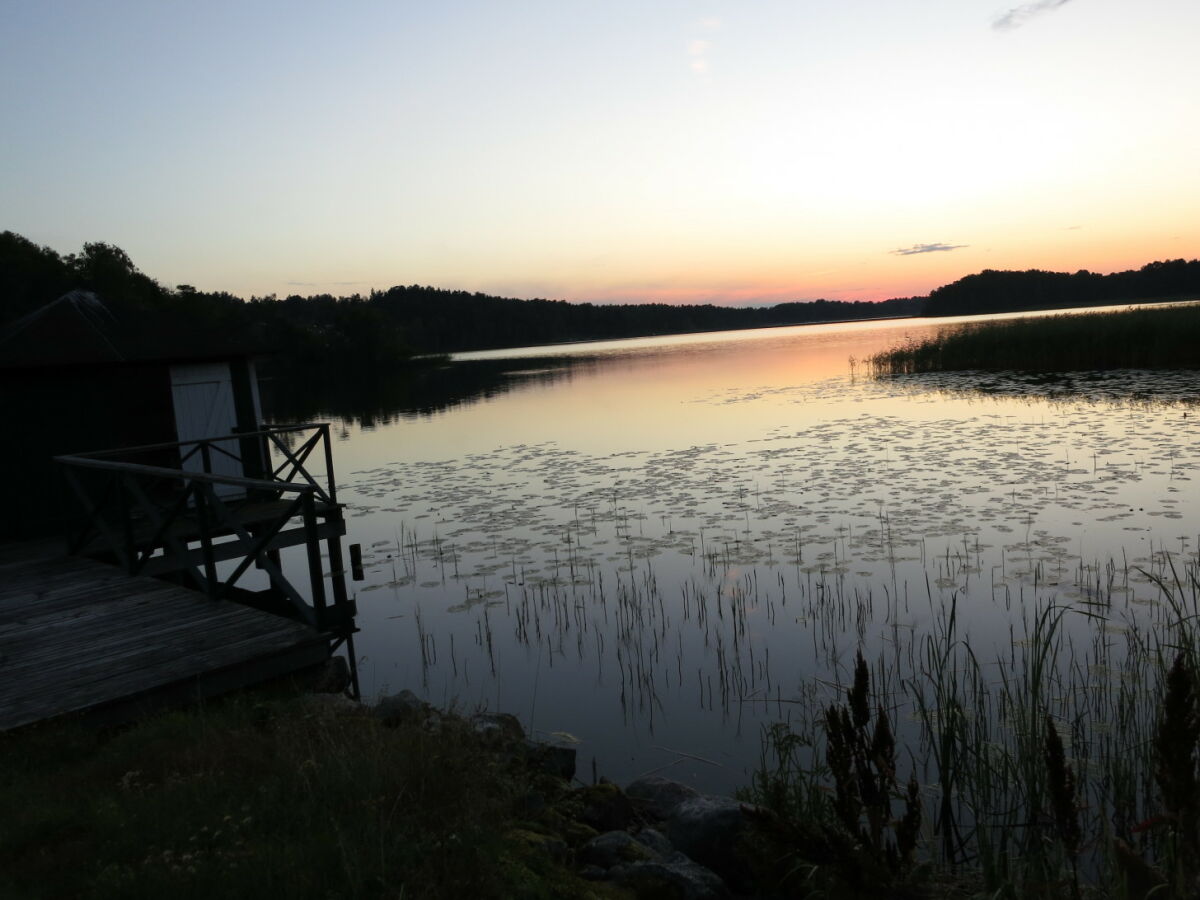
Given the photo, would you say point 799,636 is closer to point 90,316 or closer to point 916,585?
point 916,585

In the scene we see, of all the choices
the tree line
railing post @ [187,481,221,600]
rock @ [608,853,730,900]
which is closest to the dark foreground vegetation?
rock @ [608,853,730,900]

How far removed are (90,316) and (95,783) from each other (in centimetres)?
1323

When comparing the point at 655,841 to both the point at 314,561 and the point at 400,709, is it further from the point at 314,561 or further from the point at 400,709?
the point at 314,561

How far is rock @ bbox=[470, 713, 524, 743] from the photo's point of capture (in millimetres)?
5945

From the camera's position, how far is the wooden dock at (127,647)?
6562 millimetres

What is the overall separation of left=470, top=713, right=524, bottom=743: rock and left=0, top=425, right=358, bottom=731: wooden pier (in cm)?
216

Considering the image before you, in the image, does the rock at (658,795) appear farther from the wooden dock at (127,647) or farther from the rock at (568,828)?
the wooden dock at (127,647)

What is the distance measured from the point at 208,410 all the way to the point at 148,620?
8.45m

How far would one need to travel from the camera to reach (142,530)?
42.9ft

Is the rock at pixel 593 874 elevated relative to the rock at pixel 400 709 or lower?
lower

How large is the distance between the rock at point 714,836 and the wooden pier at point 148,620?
13.7ft

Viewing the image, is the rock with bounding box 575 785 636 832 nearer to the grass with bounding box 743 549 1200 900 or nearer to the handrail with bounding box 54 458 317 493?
the grass with bounding box 743 549 1200 900

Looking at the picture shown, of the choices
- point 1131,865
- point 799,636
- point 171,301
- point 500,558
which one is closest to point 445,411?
point 500,558

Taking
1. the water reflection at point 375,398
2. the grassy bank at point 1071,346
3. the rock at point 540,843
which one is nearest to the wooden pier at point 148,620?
the rock at point 540,843
